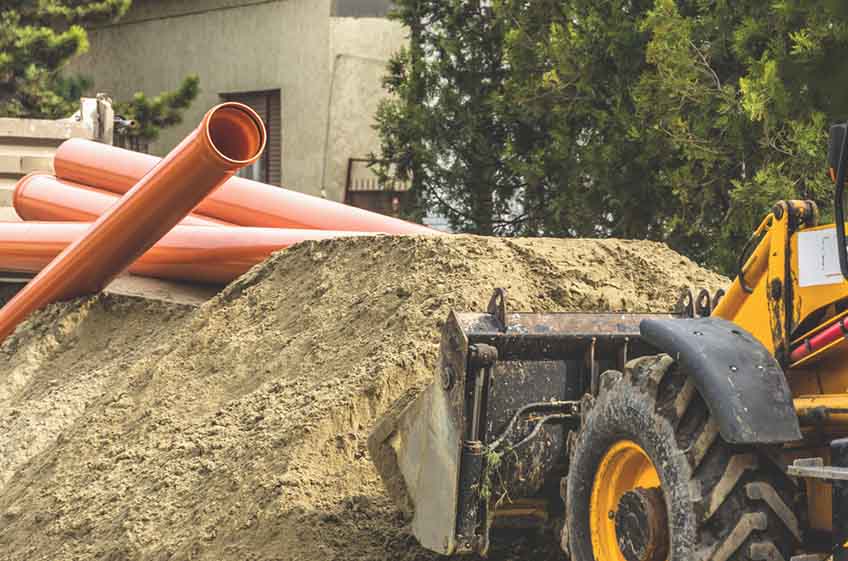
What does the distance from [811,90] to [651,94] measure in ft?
4.96

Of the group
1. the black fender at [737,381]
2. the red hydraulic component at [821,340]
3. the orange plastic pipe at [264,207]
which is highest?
the orange plastic pipe at [264,207]

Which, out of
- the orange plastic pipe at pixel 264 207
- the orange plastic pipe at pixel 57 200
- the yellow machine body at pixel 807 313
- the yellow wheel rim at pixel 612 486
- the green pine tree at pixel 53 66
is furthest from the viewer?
the green pine tree at pixel 53 66

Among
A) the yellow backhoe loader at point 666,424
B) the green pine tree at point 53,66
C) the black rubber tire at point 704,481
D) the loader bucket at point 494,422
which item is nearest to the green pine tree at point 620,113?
the loader bucket at point 494,422

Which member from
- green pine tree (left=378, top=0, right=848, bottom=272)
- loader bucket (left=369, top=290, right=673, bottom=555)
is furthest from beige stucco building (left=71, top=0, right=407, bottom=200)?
loader bucket (left=369, top=290, right=673, bottom=555)

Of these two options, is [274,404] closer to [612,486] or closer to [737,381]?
[612,486]

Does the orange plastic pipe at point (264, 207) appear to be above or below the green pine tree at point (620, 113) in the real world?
below

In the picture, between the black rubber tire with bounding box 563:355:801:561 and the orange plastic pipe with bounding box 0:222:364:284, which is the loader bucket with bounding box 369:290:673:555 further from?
the orange plastic pipe with bounding box 0:222:364:284

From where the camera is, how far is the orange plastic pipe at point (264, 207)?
343 inches

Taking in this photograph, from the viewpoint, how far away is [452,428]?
16.2 feet

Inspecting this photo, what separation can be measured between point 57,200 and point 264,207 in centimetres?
191

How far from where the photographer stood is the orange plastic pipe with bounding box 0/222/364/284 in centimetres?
810

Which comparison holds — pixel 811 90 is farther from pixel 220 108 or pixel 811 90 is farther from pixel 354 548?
pixel 354 548

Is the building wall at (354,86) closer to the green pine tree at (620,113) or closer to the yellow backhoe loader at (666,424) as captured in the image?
the green pine tree at (620,113)

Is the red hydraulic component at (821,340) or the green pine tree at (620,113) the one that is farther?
the green pine tree at (620,113)
